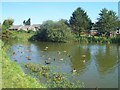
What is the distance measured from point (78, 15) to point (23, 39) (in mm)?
14556

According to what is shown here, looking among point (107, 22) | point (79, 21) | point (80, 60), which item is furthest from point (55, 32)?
point (80, 60)

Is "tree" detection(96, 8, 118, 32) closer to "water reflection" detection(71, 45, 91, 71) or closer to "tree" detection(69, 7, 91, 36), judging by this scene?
"tree" detection(69, 7, 91, 36)

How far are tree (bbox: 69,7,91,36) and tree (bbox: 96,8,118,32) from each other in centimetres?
267

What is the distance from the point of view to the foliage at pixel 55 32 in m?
47.8

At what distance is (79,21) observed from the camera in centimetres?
5834

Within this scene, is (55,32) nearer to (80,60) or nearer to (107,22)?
(107,22)

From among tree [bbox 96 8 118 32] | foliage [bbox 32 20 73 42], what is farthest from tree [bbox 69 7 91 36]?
foliage [bbox 32 20 73 42]

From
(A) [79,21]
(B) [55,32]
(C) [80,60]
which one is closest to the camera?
(C) [80,60]

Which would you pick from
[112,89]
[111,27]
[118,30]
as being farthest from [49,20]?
[112,89]

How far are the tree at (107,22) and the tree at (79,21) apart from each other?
2.67m

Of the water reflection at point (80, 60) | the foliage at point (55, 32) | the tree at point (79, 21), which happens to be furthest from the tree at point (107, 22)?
the water reflection at point (80, 60)

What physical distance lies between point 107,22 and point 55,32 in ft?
44.9

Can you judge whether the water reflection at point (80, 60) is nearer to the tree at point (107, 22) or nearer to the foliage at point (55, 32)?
the foliage at point (55, 32)

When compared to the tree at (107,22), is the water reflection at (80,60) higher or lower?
lower
